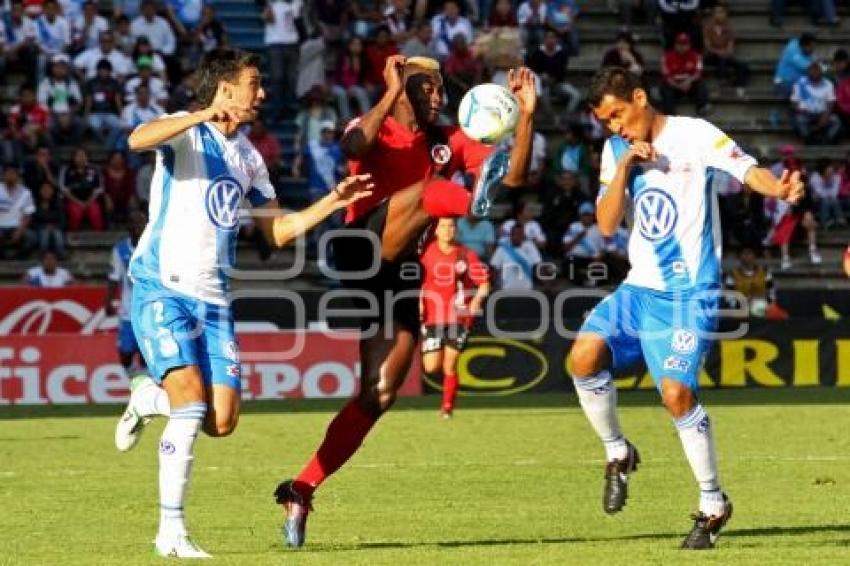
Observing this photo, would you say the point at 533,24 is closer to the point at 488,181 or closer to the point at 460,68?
the point at 460,68

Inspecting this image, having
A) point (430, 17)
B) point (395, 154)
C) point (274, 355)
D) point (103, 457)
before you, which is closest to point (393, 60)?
point (395, 154)

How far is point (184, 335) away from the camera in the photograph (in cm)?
1048

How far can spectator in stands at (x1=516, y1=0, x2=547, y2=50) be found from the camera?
32094 millimetres

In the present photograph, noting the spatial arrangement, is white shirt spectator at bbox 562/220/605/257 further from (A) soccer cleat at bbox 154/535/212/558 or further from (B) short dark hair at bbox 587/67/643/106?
(A) soccer cleat at bbox 154/535/212/558

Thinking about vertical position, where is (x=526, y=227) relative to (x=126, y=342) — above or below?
above

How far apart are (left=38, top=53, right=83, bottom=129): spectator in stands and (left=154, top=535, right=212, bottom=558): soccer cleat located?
19884mm

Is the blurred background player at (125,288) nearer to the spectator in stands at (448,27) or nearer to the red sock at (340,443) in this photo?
the spectator in stands at (448,27)

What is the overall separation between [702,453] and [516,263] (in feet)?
56.4

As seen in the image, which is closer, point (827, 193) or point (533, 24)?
point (827, 193)

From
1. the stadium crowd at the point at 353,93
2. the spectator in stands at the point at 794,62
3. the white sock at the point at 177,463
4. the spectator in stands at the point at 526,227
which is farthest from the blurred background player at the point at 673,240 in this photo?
the spectator in stands at the point at 794,62

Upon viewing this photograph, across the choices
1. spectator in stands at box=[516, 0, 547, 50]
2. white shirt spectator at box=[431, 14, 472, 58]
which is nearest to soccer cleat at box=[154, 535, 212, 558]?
white shirt spectator at box=[431, 14, 472, 58]

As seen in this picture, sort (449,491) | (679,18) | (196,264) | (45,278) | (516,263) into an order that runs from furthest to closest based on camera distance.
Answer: (679,18)
(516,263)
(45,278)
(449,491)
(196,264)

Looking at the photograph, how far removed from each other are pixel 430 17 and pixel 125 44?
4894 millimetres

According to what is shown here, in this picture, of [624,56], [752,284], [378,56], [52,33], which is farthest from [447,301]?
[52,33]
